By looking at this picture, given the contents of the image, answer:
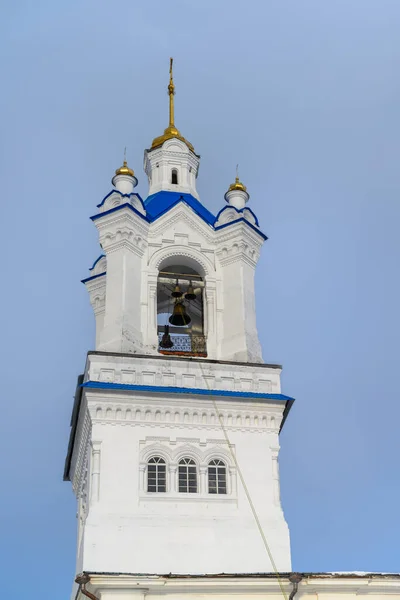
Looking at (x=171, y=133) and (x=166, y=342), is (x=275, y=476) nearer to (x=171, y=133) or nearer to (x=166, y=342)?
(x=166, y=342)

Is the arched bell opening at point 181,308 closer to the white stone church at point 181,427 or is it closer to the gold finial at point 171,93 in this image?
the white stone church at point 181,427

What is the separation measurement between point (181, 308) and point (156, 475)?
19.3 feet

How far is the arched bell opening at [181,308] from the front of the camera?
83.8 ft

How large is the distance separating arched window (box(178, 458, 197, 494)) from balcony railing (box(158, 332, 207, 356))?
3349 mm

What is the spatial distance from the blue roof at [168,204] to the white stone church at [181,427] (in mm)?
79

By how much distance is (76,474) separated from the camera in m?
25.6

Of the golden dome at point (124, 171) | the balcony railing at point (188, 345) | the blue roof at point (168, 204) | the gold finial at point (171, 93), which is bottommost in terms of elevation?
the balcony railing at point (188, 345)

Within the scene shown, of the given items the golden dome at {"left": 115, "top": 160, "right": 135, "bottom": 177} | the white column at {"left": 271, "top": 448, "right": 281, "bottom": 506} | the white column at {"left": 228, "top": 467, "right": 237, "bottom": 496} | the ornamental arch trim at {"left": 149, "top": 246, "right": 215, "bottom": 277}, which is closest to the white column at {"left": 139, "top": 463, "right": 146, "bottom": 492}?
the white column at {"left": 228, "top": 467, "right": 237, "bottom": 496}

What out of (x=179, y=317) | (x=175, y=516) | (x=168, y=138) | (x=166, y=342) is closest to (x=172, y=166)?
(x=168, y=138)

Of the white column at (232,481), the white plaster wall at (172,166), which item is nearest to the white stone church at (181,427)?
the white column at (232,481)

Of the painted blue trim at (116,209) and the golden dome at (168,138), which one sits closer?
the painted blue trim at (116,209)

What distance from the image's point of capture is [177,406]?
75.6 ft

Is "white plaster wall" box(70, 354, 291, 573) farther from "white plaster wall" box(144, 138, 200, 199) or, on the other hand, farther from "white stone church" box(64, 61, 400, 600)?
"white plaster wall" box(144, 138, 200, 199)

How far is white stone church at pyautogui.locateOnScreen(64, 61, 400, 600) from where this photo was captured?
20062 mm
